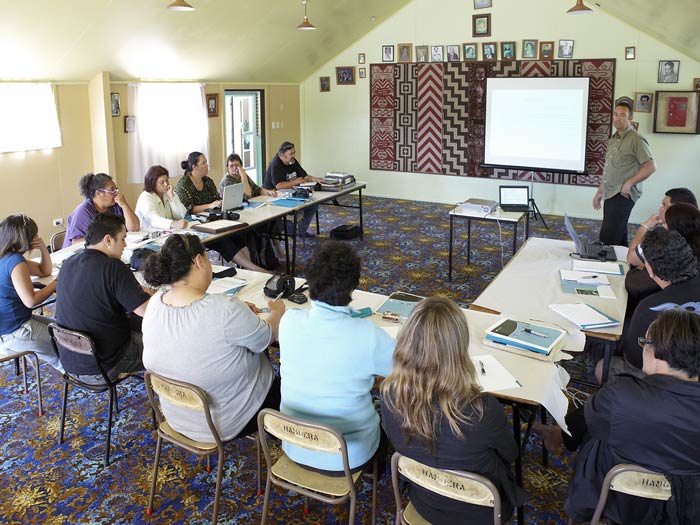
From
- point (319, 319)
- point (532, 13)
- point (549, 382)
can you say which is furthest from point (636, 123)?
point (319, 319)

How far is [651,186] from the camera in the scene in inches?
319

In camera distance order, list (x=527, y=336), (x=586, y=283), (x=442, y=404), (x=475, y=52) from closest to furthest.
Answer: (x=442, y=404), (x=527, y=336), (x=586, y=283), (x=475, y=52)

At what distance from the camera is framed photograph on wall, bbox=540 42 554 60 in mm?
8203

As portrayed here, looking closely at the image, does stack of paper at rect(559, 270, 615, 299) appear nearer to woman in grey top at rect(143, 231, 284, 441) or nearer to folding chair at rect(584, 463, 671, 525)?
folding chair at rect(584, 463, 671, 525)

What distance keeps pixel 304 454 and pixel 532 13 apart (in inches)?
294

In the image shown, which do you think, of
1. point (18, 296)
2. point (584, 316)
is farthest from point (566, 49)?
point (18, 296)

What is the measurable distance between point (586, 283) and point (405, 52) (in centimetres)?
637

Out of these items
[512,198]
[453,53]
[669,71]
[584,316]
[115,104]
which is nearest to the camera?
[584,316]

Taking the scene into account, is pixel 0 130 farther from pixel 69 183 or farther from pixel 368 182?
pixel 368 182

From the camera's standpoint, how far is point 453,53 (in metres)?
8.90

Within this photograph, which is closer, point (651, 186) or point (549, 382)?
point (549, 382)

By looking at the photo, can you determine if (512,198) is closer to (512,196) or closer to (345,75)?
(512,196)

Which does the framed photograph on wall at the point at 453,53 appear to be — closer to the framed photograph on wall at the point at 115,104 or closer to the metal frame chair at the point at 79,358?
the framed photograph on wall at the point at 115,104

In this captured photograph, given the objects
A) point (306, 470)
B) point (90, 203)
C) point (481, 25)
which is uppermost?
point (481, 25)
